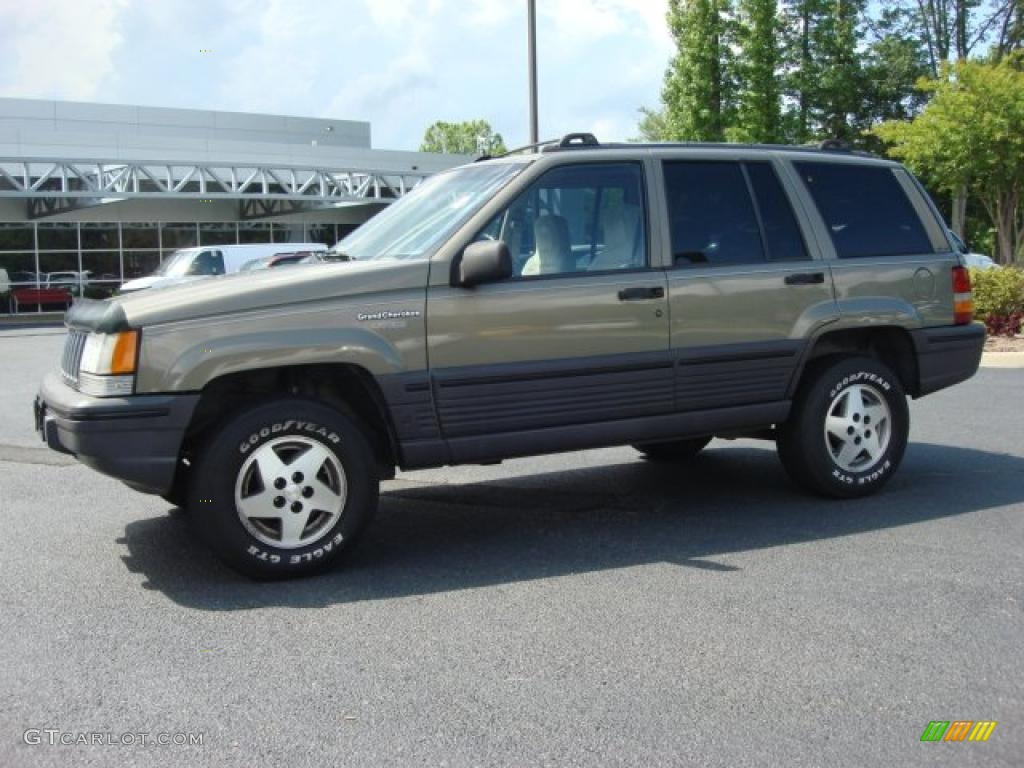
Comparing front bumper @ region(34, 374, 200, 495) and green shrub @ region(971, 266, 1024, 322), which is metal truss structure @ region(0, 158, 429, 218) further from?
front bumper @ region(34, 374, 200, 495)

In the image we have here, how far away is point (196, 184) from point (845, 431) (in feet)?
110

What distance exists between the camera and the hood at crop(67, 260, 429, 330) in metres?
4.85

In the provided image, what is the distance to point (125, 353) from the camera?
480 centimetres

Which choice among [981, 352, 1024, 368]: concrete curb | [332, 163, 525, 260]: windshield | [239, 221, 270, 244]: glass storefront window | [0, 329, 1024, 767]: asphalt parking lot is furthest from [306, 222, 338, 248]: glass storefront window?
[332, 163, 525, 260]: windshield

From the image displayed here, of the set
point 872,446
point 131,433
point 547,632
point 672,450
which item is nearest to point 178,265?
point 672,450

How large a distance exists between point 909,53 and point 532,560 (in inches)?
1770

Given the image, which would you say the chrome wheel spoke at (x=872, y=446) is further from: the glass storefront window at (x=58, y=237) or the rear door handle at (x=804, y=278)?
the glass storefront window at (x=58, y=237)

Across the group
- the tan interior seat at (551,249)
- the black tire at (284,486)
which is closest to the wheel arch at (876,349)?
the tan interior seat at (551,249)

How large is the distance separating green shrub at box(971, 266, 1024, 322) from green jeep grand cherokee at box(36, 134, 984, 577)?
979 cm

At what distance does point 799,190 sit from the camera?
632 cm

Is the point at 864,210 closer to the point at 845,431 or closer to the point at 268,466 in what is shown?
the point at 845,431

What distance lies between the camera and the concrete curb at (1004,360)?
1359cm

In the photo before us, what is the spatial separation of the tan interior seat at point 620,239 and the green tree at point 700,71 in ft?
95.4

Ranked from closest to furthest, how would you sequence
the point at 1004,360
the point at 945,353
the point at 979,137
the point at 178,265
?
the point at 945,353
the point at 1004,360
the point at 178,265
the point at 979,137
